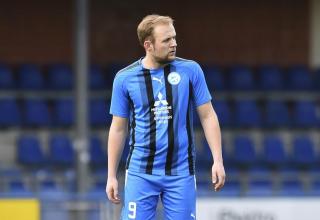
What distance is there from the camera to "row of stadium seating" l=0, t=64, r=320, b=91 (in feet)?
51.1

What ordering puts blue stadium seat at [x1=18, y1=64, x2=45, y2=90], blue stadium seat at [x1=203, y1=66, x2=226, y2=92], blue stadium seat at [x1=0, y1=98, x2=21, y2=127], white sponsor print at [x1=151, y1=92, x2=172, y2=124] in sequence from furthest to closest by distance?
blue stadium seat at [x1=203, y1=66, x2=226, y2=92]
blue stadium seat at [x1=18, y1=64, x2=45, y2=90]
blue stadium seat at [x1=0, y1=98, x2=21, y2=127]
white sponsor print at [x1=151, y1=92, x2=172, y2=124]

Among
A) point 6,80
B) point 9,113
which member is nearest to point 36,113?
point 9,113

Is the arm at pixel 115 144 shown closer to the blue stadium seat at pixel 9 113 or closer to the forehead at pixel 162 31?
the forehead at pixel 162 31

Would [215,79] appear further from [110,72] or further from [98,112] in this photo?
[98,112]

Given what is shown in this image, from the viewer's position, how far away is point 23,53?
677 inches

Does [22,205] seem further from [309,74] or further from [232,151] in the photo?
[309,74]

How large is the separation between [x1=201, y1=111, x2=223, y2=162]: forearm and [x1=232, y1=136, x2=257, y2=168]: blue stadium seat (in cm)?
951

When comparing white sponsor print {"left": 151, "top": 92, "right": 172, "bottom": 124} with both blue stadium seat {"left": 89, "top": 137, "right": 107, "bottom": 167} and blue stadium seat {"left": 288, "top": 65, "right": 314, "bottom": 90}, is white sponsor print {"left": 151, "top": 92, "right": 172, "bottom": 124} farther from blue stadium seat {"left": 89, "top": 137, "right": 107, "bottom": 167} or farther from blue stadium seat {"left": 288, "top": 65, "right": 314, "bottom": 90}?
blue stadium seat {"left": 288, "top": 65, "right": 314, "bottom": 90}

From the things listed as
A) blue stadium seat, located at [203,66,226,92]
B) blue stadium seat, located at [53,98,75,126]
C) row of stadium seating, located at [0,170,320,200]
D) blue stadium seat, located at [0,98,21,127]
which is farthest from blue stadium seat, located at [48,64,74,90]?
row of stadium seating, located at [0,170,320,200]

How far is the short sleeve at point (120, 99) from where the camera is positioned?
18.6ft

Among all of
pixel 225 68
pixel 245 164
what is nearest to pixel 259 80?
pixel 225 68

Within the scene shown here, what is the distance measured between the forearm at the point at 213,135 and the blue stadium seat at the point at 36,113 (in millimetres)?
9629

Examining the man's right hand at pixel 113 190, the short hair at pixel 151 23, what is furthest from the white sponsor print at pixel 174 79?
the man's right hand at pixel 113 190

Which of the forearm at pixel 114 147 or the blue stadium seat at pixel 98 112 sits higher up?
the forearm at pixel 114 147
